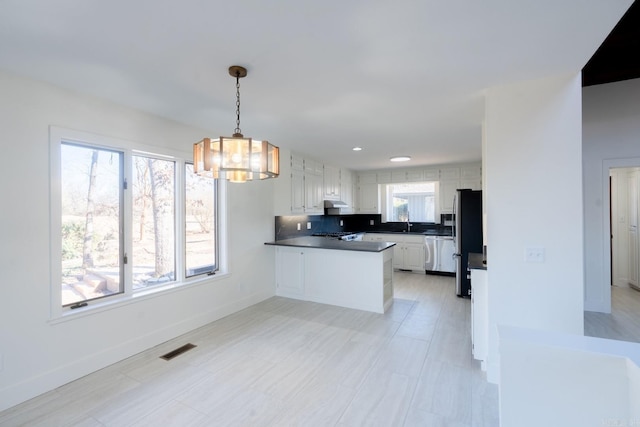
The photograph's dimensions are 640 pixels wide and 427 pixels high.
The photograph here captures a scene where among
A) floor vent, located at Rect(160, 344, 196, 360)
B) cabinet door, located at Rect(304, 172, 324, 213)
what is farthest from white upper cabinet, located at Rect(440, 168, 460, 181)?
floor vent, located at Rect(160, 344, 196, 360)

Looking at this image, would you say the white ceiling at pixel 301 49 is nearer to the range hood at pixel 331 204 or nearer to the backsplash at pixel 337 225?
the backsplash at pixel 337 225

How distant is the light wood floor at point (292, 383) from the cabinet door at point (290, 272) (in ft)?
3.31

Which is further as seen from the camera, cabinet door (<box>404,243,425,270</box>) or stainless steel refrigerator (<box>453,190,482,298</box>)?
cabinet door (<box>404,243,425,270</box>)

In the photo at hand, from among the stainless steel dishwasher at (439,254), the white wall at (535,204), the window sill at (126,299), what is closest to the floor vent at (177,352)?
the window sill at (126,299)

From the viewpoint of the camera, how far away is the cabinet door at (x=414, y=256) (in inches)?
240

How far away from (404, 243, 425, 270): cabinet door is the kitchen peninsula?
218 cm

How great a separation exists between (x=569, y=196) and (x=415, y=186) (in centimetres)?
482

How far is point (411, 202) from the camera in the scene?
6922mm

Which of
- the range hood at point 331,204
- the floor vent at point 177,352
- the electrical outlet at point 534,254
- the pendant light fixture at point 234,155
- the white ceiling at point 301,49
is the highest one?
the white ceiling at point 301,49

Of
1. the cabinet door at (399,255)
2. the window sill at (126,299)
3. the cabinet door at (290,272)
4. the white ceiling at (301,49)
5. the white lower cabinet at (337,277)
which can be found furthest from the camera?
the cabinet door at (399,255)

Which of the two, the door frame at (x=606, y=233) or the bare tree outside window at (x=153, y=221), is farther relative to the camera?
the door frame at (x=606, y=233)

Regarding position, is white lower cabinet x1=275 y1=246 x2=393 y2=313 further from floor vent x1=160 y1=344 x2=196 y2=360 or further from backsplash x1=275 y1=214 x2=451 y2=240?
floor vent x1=160 y1=344 x2=196 y2=360

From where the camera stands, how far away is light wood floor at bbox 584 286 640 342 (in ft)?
9.78

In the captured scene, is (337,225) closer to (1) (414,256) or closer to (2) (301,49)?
(1) (414,256)
